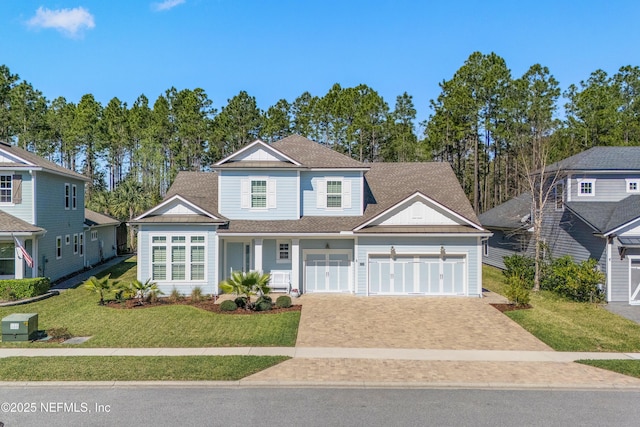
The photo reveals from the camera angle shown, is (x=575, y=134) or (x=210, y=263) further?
(x=575, y=134)

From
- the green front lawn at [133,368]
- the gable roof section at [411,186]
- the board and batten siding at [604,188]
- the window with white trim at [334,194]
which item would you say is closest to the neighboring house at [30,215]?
the green front lawn at [133,368]

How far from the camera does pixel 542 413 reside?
816cm

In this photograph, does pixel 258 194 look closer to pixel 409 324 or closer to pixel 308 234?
pixel 308 234

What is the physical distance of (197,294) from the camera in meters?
19.0

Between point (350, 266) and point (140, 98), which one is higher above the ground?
point (140, 98)

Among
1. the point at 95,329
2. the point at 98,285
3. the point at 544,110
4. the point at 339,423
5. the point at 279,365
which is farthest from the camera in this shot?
the point at 544,110

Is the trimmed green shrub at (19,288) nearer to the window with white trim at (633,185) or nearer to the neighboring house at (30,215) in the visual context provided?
the neighboring house at (30,215)

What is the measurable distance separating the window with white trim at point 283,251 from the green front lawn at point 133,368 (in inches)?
391

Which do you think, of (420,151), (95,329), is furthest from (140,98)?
(95,329)

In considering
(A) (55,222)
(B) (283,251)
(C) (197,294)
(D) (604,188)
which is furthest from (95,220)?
(D) (604,188)

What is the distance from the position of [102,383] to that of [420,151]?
47.2 m

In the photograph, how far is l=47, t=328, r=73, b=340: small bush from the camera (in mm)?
12992

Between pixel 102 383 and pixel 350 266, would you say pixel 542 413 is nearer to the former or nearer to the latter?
pixel 102 383

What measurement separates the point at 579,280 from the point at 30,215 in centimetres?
2695
